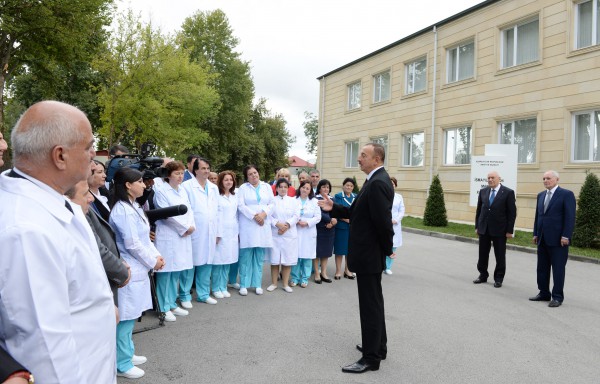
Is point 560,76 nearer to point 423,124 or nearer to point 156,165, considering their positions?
point 423,124

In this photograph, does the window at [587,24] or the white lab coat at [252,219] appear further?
the window at [587,24]

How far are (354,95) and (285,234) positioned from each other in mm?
20941

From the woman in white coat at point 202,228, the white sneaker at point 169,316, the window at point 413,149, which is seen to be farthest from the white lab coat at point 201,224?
the window at point 413,149

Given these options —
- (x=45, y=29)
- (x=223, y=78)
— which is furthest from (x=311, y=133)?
(x=45, y=29)

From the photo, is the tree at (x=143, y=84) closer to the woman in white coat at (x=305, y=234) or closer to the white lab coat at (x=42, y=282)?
the woman in white coat at (x=305, y=234)

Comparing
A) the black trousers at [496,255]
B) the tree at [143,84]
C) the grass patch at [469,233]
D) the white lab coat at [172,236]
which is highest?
the tree at [143,84]

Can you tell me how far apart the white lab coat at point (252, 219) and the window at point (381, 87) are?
18.1m

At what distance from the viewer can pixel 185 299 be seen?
6.44 meters

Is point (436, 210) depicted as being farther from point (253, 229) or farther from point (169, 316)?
point (169, 316)

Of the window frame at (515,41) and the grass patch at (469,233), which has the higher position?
the window frame at (515,41)

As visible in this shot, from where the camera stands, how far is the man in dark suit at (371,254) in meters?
4.30

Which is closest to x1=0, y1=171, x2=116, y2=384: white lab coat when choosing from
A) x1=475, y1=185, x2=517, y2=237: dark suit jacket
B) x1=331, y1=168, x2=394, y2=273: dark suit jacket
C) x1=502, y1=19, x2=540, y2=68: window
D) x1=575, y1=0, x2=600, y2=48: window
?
x1=331, y1=168, x2=394, y2=273: dark suit jacket

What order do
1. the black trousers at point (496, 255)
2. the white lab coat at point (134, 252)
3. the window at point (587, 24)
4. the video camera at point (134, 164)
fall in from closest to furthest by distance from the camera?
the white lab coat at point (134, 252)
the video camera at point (134, 164)
the black trousers at point (496, 255)
the window at point (587, 24)

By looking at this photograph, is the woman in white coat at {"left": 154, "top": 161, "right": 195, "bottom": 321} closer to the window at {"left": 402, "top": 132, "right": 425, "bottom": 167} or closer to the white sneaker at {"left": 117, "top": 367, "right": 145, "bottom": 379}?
the white sneaker at {"left": 117, "top": 367, "right": 145, "bottom": 379}
